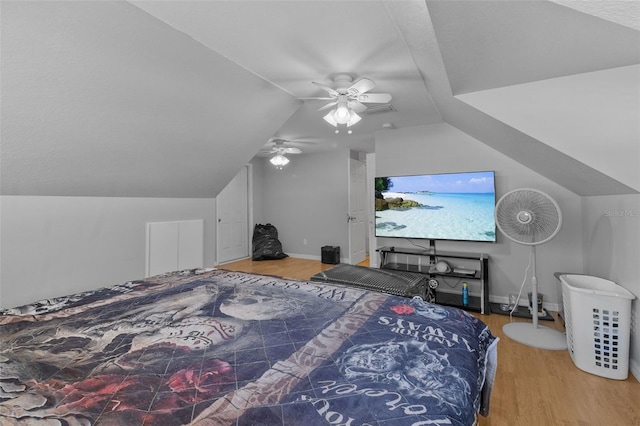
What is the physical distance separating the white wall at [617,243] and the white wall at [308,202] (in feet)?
12.3

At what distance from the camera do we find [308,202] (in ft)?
20.8

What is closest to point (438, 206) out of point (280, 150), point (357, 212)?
point (357, 212)

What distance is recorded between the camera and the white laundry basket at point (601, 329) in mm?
1987

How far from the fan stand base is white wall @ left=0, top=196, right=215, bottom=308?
3.89m

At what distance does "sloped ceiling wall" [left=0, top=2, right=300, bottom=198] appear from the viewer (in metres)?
1.59

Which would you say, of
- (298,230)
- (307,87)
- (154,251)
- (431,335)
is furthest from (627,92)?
(298,230)

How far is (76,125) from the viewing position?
6.84ft

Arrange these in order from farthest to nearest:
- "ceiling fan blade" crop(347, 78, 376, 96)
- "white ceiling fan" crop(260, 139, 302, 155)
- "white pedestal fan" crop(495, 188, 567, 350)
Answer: "white ceiling fan" crop(260, 139, 302, 155) < "white pedestal fan" crop(495, 188, 567, 350) < "ceiling fan blade" crop(347, 78, 376, 96)

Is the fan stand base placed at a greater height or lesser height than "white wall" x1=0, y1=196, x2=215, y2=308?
lesser

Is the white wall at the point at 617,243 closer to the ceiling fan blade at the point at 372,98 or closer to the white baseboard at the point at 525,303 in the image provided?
the white baseboard at the point at 525,303

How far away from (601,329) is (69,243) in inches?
171

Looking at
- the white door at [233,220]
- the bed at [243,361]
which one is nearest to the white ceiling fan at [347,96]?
the bed at [243,361]

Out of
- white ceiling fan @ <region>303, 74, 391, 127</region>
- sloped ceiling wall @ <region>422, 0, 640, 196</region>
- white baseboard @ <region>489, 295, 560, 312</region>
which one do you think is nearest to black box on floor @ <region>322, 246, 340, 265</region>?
white baseboard @ <region>489, 295, 560, 312</region>

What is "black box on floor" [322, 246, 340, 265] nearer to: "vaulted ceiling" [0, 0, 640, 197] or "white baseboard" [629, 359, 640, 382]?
"vaulted ceiling" [0, 0, 640, 197]
